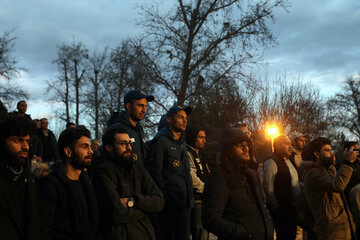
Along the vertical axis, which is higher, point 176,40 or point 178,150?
point 176,40

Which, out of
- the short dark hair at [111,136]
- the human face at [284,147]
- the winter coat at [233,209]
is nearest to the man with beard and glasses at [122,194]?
the short dark hair at [111,136]

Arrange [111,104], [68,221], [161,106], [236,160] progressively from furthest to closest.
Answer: [111,104] < [161,106] < [236,160] < [68,221]

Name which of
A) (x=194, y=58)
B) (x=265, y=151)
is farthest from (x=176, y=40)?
(x=265, y=151)

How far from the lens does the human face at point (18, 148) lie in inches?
131

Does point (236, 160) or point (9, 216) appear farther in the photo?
point (236, 160)

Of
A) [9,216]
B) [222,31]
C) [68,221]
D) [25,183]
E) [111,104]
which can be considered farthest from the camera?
[111,104]

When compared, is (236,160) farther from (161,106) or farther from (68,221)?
Answer: (161,106)

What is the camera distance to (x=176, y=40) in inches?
727

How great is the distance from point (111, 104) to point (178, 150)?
1089 inches

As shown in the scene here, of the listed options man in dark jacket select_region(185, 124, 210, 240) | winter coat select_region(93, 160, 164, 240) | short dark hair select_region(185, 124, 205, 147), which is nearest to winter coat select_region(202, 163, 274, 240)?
winter coat select_region(93, 160, 164, 240)

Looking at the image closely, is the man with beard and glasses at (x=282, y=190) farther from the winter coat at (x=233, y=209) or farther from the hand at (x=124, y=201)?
the hand at (x=124, y=201)

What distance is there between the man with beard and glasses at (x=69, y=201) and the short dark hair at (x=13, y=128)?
0.54 meters

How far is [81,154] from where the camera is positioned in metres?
4.15

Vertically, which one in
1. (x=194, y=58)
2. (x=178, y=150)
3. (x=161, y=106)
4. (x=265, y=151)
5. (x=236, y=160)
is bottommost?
(x=236, y=160)
